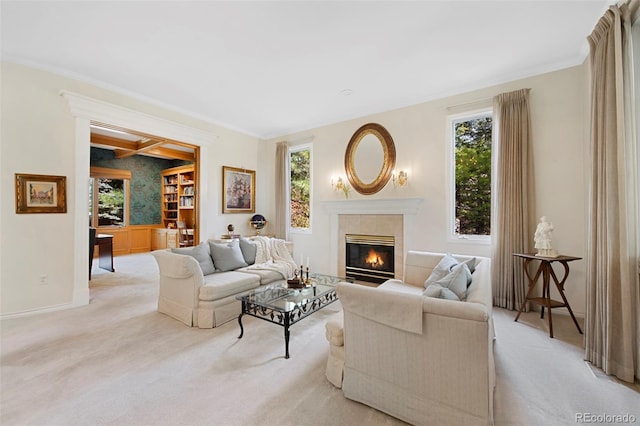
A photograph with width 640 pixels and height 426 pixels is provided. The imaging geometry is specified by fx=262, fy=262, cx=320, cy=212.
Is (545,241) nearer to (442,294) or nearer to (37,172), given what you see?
(442,294)

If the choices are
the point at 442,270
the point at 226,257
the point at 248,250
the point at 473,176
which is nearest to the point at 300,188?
the point at 248,250

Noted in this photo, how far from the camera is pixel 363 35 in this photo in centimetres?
265

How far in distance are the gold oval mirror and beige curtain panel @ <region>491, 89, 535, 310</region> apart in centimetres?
157

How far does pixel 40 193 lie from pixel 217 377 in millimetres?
3338

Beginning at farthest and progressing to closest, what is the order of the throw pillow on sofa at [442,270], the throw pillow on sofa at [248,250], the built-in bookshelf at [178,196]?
the built-in bookshelf at [178,196] < the throw pillow on sofa at [248,250] < the throw pillow on sofa at [442,270]

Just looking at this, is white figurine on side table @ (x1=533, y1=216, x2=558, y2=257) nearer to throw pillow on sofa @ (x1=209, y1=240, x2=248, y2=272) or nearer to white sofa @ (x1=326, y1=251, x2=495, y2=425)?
white sofa @ (x1=326, y1=251, x2=495, y2=425)

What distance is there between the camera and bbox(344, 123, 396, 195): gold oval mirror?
448 cm

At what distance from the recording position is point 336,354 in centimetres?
188

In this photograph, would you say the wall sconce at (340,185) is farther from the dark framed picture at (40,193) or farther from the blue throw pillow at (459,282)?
the dark framed picture at (40,193)

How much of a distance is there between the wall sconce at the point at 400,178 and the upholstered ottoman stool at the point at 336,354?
3008 mm

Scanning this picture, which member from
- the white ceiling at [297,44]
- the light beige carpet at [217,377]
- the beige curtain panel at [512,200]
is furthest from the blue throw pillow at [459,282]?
the white ceiling at [297,44]

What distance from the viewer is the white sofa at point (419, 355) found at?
132cm

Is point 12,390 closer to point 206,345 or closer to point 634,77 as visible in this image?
point 206,345

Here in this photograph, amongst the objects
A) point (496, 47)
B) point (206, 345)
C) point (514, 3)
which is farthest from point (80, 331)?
point (496, 47)
